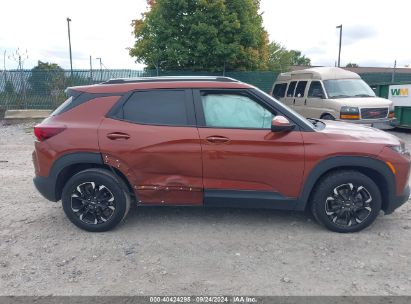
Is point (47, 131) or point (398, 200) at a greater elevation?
point (47, 131)

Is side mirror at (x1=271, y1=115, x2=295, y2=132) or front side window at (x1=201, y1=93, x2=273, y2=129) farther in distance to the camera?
front side window at (x1=201, y1=93, x2=273, y2=129)

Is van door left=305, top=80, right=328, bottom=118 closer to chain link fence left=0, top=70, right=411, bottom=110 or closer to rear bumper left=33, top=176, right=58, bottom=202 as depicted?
rear bumper left=33, top=176, right=58, bottom=202

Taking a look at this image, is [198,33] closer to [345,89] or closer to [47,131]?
[345,89]

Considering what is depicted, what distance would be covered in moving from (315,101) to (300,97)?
869 millimetres

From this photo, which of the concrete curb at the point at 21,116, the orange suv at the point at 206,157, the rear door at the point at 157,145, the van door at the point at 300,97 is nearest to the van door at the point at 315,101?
the van door at the point at 300,97

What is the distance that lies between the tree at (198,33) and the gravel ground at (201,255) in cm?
1376

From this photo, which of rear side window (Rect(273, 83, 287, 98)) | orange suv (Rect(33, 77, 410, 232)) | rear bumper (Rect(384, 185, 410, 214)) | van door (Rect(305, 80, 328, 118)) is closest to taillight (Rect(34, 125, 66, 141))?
orange suv (Rect(33, 77, 410, 232))

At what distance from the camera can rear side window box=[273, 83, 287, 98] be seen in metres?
12.0

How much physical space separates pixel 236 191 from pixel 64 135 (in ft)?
6.62

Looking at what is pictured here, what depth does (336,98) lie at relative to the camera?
966 cm

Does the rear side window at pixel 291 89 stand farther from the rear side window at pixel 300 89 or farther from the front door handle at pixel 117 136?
the front door handle at pixel 117 136

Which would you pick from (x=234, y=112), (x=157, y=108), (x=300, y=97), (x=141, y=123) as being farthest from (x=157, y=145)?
(x=300, y=97)

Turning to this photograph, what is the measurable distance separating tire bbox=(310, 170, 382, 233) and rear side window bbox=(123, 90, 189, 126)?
169 centimetres

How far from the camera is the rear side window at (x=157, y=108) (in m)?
3.86
